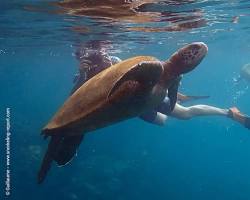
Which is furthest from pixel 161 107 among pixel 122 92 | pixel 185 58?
pixel 122 92

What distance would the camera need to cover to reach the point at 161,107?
11.5 m

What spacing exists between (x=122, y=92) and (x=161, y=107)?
6.40 metres

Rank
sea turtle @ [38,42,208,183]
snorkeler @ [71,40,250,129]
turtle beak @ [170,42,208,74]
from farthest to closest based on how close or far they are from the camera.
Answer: snorkeler @ [71,40,250,129]
turtle beak @ [170,42,208,74]
sea turtle @ [38,42,208,183]

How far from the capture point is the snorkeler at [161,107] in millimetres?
10344

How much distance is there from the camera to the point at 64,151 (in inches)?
278

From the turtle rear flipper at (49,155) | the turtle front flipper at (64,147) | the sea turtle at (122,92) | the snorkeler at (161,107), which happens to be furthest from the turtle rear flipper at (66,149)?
the snorkeler at (161,107)

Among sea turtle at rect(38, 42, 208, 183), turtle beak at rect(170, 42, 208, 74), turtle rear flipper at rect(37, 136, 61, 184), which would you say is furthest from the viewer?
turtle rear flipper at rect(37, 136, 61, 184)

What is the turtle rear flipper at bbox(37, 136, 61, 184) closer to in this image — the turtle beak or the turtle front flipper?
the turtle front flipper

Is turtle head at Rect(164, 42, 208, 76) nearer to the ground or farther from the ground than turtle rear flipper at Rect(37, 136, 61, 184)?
farther from the ground

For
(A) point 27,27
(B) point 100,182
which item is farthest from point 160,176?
(A) point 27,27

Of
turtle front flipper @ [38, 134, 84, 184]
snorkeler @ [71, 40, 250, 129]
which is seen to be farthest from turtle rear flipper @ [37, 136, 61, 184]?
snorkeler @ [71, 40, 250, 129]

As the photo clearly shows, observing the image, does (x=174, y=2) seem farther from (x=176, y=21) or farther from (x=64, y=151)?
(x=64, y=151)

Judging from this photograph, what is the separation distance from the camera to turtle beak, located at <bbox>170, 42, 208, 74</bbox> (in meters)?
5.80

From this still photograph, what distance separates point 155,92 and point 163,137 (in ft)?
160
